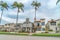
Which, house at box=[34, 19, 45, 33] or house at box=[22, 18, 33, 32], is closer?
house at box=[34, 19, 45, 33]

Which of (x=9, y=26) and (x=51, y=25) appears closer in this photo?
(x=51, y=25)

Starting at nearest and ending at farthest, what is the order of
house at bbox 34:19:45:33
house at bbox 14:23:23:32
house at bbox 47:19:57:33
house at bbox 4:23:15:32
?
house at bbox 47:19:57:33, house at bbox 34:19:45:33, house at bbox 14:23:23:32, house at bbox 4:23:15:32

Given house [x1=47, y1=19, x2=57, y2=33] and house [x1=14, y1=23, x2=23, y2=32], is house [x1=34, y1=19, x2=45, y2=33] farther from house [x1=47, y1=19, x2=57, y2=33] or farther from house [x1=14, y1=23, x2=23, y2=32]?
house [x1=14, y1=23, x2=23, y2=32]

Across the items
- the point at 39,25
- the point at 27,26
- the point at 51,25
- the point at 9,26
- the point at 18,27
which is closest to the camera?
the point at 51,25

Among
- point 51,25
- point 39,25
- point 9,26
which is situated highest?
point 9,26

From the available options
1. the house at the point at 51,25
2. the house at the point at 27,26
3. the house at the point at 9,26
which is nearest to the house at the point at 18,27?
the house at the point at 27,26

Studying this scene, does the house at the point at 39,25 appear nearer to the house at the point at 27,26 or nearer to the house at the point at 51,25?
the house at the point at 27,26

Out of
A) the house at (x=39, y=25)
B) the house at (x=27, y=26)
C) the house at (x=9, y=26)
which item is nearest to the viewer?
the house at (x=39, y=25)

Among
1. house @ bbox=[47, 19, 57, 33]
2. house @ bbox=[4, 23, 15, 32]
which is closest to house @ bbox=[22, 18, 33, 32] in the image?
house @ bbox=[47, 19, 57, 33]

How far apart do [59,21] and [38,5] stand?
21.1 metres

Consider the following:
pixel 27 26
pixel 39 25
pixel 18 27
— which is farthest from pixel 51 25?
pixel 18 27

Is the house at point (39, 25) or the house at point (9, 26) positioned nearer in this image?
the house at point (39, 25)

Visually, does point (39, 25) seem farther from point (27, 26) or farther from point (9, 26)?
point (9, 26)

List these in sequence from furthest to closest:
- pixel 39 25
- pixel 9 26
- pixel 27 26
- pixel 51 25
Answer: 1. pixel 9 26
2. pixel 27 26
3. pixel 39 25
4. pixel 51 25
